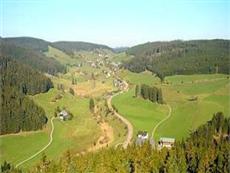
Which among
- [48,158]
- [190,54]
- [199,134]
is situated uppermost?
[190,54]

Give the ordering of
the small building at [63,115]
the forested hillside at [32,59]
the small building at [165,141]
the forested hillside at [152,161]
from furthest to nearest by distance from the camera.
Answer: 1. the forested hillside at [32,59]
2. the small building at [63,115]
3. the small building at [165,141]
4. the forested hillside at [152,161]

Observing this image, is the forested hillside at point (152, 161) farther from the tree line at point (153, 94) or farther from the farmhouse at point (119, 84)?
the farmhouse at point (119, 84)

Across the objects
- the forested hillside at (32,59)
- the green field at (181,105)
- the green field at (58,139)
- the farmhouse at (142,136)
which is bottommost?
the green field at (58,139)

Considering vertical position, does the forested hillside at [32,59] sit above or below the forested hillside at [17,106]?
above

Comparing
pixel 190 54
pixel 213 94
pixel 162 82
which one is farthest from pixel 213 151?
pixel 190 54

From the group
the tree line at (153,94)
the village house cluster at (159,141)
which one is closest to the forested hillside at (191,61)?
the tree line at (153,94)

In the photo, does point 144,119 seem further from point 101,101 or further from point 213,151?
point 213,151
